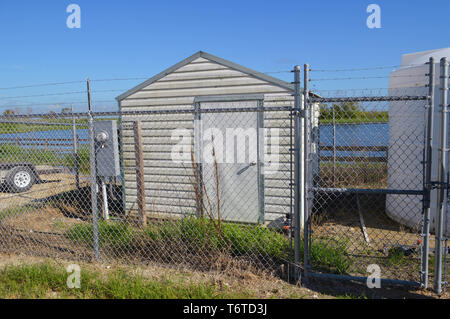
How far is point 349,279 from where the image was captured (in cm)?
387

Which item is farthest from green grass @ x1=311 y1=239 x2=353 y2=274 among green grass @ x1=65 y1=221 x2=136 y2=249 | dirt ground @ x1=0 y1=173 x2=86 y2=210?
dirt ground @ x1=0 y1=173 x2=86 y2=210

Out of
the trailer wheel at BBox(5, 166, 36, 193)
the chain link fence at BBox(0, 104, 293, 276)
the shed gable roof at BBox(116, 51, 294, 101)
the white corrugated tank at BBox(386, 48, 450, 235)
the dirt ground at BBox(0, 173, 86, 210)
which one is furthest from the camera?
the trailer wheel at BBox(5, 166, 36, 193)

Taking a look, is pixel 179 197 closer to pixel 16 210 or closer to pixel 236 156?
pixel 236 156

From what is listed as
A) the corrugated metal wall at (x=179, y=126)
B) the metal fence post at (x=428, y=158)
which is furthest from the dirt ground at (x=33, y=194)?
the metal fence post at (x=428, y=158)

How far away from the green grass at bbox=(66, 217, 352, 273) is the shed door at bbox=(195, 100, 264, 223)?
124cm

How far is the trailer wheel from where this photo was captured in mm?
9844

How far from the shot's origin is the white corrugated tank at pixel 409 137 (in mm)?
6051

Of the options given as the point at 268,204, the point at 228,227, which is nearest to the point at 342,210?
the point at 268,204

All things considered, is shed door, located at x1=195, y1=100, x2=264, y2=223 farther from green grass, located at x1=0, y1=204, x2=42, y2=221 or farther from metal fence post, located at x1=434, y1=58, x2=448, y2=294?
green grass, located at x1=0, y1=204, x2=42, y2=221

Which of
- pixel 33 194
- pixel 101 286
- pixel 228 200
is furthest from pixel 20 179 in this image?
pixel 101 286

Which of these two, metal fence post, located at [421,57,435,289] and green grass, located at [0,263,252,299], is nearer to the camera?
metal fence post, located at [421,57,435,289]

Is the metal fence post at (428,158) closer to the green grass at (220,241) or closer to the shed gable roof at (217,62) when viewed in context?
the green grass at (220,241)

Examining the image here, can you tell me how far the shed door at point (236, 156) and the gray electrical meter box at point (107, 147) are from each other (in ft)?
5.24

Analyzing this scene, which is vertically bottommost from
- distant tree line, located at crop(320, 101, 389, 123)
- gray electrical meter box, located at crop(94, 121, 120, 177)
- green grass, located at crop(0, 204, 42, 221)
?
green grass, located at crop(0, 204, 42, 221)
